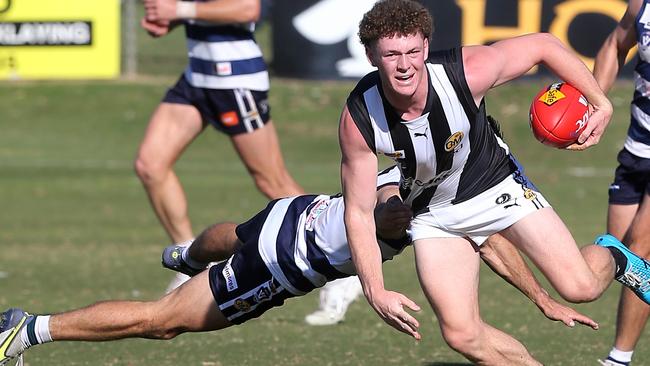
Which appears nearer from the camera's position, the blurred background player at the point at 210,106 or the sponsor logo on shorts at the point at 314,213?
the sponsor logo on shorts at the point at 314,213

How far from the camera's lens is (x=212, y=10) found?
909 centimetres

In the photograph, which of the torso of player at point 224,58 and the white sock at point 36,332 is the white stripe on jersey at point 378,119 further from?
the torso of player at point 224,58

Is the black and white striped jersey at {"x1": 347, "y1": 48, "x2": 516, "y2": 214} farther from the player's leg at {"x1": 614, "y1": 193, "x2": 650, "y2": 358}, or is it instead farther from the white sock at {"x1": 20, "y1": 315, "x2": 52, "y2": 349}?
the white sock at {"x1": 20, "y1": 315, "x2": 52, "y2": 349}

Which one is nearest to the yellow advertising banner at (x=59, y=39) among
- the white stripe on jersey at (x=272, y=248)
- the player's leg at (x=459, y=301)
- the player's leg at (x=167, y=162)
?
the player's leg at (x=167, y=162)

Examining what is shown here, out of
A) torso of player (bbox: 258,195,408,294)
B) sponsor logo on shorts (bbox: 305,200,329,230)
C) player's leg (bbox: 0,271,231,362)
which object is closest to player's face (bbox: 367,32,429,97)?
torso of player (bbox: 258,195,408,294)

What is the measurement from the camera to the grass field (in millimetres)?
7523

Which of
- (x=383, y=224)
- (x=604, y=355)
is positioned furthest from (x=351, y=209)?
(x=604, y=355)

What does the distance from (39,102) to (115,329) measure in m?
13.0

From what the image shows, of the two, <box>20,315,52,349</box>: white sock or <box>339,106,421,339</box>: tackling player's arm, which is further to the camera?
<box>20,315,52,349</box>: white sock

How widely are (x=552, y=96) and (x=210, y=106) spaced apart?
3787 mm

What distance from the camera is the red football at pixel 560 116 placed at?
5.85m

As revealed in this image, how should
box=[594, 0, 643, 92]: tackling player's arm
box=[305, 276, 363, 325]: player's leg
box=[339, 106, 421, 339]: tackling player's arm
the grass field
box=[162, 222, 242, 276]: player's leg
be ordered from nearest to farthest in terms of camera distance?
box=[339, 106, 421, 339]: tackling player's arm < box=[162, 222, 242, 276]: player's leg < box=[594, 0, 643, 92]: tackling player's arm < the grass field < box=[305, 276, 363, 325]: player's leg

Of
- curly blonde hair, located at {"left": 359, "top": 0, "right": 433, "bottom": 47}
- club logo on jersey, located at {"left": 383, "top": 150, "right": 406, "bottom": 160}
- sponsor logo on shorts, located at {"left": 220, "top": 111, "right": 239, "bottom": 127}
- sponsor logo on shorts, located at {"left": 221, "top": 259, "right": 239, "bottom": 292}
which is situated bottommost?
sponsor logo on shorts, located at {"left": 220, "top": 111, "right": 239, "bottom": 127}

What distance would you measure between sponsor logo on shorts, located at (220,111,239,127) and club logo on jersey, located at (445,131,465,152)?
353cm
